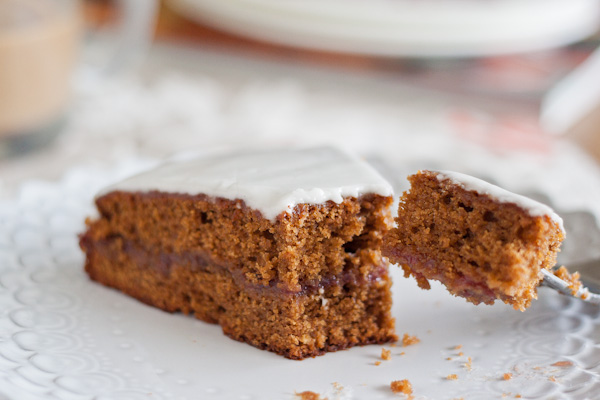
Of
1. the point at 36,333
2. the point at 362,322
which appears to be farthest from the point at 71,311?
the point at 362,322

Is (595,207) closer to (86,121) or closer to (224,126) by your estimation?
(224,126)

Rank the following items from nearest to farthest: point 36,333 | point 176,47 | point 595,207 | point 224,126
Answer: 1. point 36,333
2. point 595,207
3. point 224,126
4. point 176,47

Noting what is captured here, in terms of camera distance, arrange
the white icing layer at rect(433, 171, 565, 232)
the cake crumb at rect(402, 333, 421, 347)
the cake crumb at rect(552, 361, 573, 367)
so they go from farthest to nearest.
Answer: the cake crumb at rect(402, 333, 421, 347), the cake crumb at rect(552, 361, 573, 367), the white icing layer at rect(433, 171, 565, 232)

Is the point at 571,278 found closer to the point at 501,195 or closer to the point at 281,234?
the point at 501,195

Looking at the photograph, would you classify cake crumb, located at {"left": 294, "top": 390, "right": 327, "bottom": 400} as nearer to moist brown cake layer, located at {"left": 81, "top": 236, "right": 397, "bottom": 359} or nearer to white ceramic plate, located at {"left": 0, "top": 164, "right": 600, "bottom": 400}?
white ceramic plate, located at {"left": 0, "top": 164, "right": 600, "bottom": 400}

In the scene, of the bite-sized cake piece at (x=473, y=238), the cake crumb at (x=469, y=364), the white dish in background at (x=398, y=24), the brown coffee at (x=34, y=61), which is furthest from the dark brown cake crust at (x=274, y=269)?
the white dish in background at (x=398, y=24)

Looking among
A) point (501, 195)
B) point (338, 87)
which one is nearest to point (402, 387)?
point (501, 195)

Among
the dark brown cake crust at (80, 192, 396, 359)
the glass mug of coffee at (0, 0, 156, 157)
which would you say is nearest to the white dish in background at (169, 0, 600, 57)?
the glass mug of coffee at (0, 0, 156, 157)
